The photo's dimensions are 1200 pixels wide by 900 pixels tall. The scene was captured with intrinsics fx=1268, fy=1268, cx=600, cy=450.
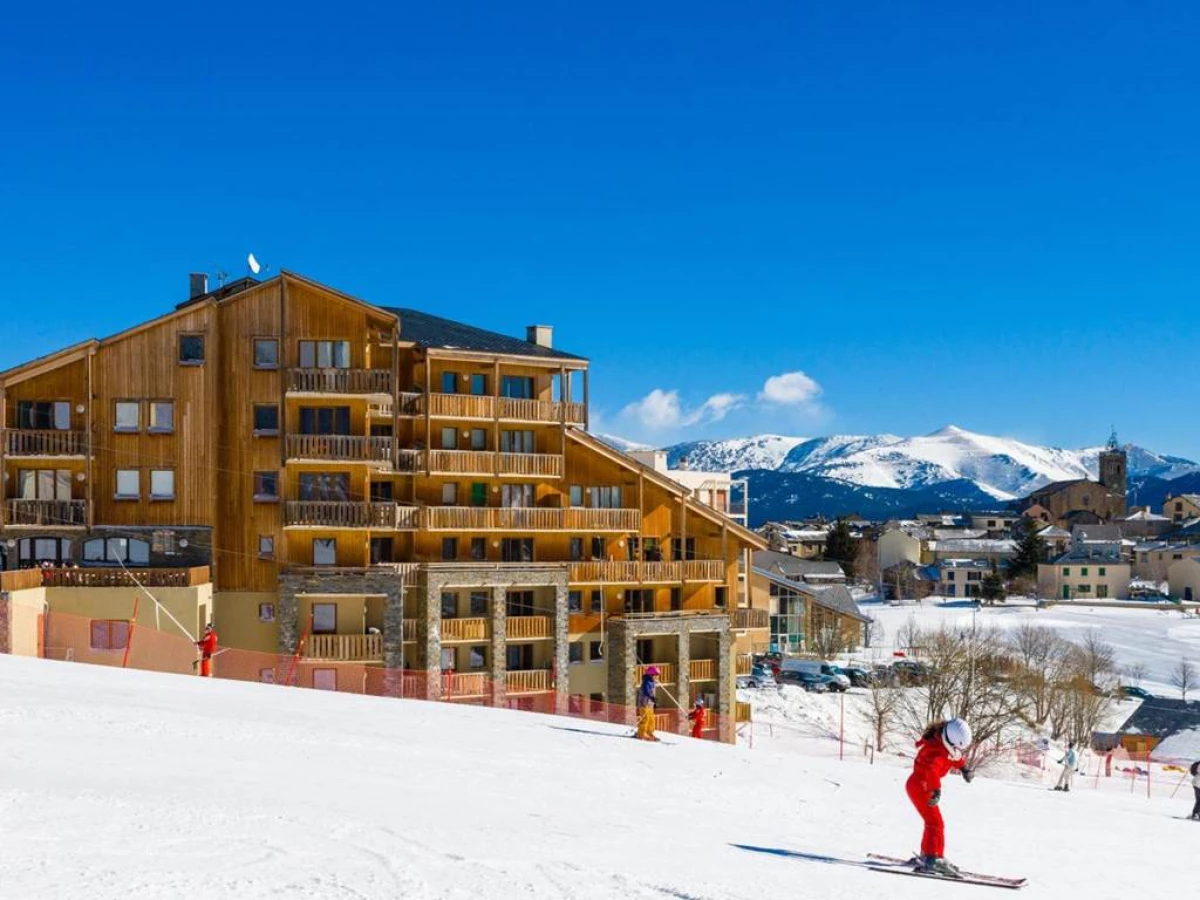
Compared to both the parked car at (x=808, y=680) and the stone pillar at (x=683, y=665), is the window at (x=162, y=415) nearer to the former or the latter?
the stone pillar at (x=683, y=665)

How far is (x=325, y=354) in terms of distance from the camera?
43906 millimetres

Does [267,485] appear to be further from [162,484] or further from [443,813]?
[443,813]

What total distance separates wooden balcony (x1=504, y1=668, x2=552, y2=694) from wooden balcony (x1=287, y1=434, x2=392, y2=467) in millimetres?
9343

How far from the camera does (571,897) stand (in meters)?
11.4

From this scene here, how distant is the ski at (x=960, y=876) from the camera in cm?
1452

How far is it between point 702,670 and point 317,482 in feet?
56.6

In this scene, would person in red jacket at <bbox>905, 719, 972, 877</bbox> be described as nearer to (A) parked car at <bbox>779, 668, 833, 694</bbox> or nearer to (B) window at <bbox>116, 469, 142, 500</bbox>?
(B) window at <bbox>116, 469, 142, 500</bbox>

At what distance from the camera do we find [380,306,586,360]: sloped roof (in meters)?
47.1

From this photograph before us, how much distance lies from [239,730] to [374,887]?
11.4 metres

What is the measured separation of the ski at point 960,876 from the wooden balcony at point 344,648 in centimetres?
2927

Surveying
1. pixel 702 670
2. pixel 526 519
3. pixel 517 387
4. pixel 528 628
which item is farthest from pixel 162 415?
pixel 702 670

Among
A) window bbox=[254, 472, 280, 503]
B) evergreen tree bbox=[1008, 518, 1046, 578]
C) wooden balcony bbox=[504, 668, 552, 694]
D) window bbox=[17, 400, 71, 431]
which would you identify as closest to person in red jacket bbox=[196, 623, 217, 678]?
window bbox=[254, 472, 280, 503]

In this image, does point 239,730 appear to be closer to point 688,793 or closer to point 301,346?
point 688,793

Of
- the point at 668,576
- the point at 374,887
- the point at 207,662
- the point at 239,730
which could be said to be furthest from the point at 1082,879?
the point at 668,576
